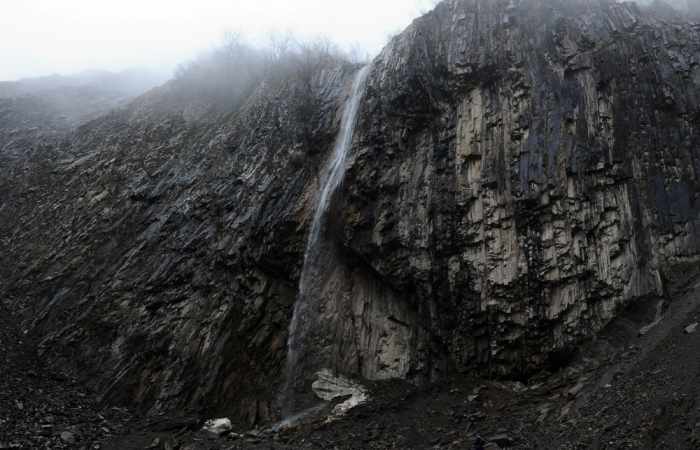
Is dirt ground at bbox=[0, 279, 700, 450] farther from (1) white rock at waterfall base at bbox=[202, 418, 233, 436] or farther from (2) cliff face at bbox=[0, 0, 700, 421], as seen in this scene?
(2) cliff face at bbox=[0, 0, 700, 421]


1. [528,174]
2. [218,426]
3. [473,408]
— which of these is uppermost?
[528,174]

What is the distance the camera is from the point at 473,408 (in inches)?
468

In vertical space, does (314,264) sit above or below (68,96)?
below

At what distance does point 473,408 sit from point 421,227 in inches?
206

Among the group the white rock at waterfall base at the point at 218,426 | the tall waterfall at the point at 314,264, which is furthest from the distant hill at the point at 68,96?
the white rock at waterfall base at the point at 218,426

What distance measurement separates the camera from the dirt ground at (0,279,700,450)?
9.36 metres

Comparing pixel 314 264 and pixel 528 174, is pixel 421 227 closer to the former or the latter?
pixel 528 174

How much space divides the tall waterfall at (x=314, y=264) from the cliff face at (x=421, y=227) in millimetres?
241

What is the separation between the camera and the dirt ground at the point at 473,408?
936 centimetres

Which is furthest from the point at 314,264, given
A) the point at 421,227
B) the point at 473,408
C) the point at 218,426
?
the point at 473,408

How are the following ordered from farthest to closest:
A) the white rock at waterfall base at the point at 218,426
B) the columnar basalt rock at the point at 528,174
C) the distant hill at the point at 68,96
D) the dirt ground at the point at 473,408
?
the distant hill at the point at 68,96 → the columnar basalt rock at the point at 528,174 → the white rock at waterfall base at the point at 218,426 → the dirt ground at the point at 473,408

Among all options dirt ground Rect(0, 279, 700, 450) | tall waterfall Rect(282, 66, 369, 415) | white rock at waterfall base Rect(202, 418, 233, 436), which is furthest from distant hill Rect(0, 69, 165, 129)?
white rock at waterfall base Rect(202, 418, 233, 436)

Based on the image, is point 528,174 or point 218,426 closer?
Answer: point 218,426

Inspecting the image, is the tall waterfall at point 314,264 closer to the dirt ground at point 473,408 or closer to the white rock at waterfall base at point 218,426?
the white rock at waterfall base at point 218,426
